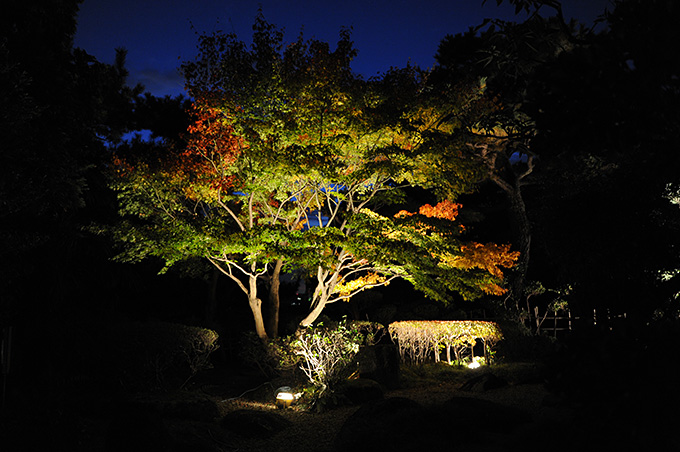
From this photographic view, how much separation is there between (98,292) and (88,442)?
9177 millimetres

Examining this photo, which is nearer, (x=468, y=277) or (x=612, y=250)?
(x=612, y=250)

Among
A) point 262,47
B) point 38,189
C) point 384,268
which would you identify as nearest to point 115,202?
point 38,189

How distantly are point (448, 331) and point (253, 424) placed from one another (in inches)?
260

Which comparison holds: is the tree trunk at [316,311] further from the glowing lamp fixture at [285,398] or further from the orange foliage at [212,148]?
the orange foliage at [212,148]

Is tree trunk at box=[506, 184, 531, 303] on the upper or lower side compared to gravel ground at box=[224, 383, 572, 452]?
upper

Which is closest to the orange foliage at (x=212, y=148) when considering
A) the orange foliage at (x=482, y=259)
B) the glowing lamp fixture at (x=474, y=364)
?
the orange foliage at (x=482, y=259)

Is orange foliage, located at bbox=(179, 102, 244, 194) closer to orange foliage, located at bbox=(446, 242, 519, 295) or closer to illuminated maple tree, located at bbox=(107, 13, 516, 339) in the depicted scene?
illuminated maple tree, located at bbox=(107, 13, 516, 339)

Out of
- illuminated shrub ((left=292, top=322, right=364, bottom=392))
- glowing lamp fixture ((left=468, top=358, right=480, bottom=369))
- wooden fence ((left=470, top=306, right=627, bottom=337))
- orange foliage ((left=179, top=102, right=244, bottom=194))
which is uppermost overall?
orange foliage ((left=179, top=102, right=244, bottom=194))

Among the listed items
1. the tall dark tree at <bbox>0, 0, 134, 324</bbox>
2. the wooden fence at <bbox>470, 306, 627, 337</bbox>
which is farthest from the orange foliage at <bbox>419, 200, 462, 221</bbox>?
the tall dark tree at <bbox>0, 0, 134, 324</bbox>

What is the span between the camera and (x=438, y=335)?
41.8ft

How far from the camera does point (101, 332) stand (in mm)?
9930

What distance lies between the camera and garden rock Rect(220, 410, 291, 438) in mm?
7246

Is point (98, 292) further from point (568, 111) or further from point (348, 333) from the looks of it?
point (568, 111)

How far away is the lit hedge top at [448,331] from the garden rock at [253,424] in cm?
569
